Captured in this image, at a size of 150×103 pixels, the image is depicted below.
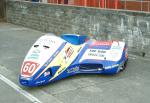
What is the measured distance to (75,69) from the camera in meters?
8.02

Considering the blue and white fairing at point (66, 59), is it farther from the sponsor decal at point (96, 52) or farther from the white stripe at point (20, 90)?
the white stripe at point (20, 90)

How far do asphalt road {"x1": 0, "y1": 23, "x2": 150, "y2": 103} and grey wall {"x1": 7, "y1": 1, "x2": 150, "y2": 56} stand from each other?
91 centimetres

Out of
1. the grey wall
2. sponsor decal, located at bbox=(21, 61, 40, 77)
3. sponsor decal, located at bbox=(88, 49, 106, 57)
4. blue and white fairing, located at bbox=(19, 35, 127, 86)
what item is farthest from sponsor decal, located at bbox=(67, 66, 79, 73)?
the grey wall

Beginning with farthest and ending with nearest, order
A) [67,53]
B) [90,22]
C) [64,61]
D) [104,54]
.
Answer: [90,22], [104,54], [67,53], [64,61]

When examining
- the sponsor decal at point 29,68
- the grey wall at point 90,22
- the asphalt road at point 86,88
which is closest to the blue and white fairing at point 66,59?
the sponsor decal at point 29,68

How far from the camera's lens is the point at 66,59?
7.83 meters

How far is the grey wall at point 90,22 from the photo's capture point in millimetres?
10117

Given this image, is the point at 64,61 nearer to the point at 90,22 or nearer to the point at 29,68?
the point at 29,68

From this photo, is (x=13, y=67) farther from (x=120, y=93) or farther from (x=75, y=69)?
(x=120, y=93)

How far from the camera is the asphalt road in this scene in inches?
263

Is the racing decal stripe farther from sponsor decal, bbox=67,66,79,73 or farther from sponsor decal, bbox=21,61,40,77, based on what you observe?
sponsor decal, bbox=21,61,40,77

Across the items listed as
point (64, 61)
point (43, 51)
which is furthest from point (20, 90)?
point (64, 61)

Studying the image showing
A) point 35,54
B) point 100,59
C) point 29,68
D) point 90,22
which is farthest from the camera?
point 90,22

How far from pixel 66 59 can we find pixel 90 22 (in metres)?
4.51
